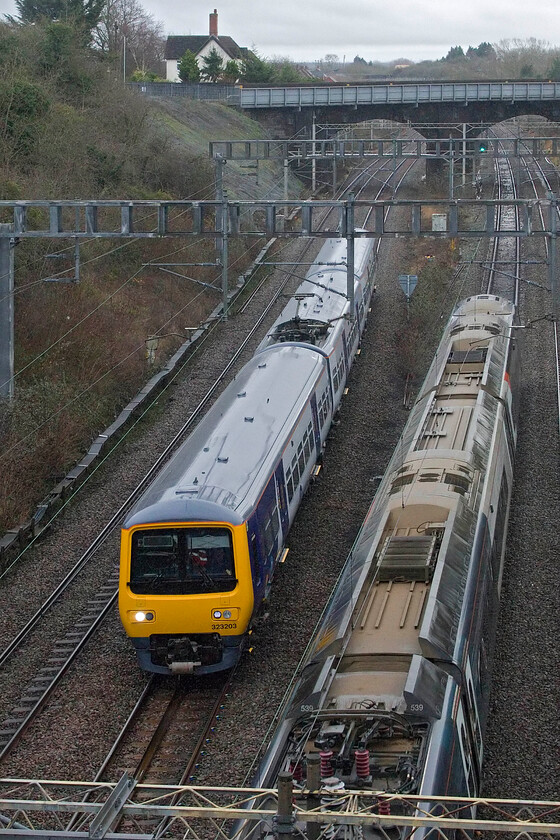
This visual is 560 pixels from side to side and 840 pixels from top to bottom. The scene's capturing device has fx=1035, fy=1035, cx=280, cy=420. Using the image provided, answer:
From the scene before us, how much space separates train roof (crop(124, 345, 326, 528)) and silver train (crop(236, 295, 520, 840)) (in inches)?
63.7

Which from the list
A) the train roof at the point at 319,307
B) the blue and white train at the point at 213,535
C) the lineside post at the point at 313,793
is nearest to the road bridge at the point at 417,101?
the train roof at the point at 319,307

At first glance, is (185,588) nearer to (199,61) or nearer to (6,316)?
(6,316)

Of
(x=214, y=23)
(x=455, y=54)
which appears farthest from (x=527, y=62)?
(x=455, y=54)

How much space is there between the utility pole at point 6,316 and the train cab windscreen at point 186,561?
8.00 metres

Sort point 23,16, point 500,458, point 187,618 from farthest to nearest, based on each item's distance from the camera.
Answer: point 23,16 < point 500,458 < point 187,618

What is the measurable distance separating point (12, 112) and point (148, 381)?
10.8 metres

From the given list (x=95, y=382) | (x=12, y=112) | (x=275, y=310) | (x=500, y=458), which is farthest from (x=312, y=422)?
(x=12, y=112)

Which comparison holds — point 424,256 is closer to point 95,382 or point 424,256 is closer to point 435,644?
point 95,382

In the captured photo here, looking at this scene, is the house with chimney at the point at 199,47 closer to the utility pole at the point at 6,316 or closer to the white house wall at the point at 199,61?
the white house wall at the point at 199,61

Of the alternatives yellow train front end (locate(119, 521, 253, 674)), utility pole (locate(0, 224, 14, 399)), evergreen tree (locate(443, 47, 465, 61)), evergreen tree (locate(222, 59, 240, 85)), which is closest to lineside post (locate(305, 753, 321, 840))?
yellow train front end (locate(119, 521, 253, 674))

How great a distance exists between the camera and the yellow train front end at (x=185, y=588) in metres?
12.0

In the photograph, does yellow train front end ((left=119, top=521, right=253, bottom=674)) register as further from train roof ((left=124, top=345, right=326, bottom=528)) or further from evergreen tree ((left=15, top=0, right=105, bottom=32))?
evergreen tree ((left=15, top=0, right=105, bottom=32))

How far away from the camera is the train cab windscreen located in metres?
12.0

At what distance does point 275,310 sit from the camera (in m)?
30.6
